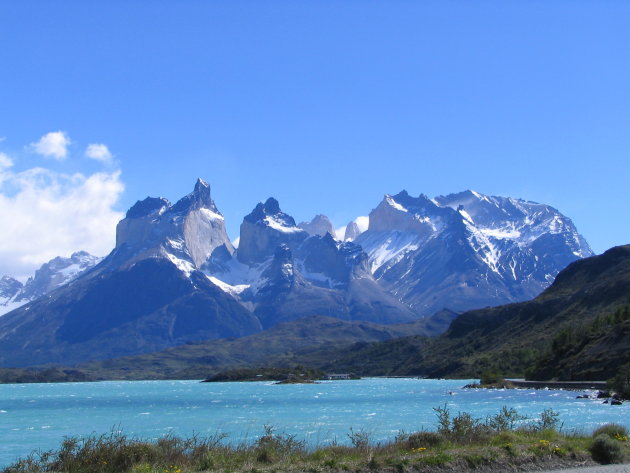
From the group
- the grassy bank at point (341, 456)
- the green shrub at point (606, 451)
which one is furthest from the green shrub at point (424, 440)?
the green shrub at point (606, 451)

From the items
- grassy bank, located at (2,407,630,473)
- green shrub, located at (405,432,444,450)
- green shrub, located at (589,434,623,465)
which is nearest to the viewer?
grassy bank, located at (2,407,630,473)

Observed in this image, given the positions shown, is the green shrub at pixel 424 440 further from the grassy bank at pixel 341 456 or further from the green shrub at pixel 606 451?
the green shrub at pixel 606 451

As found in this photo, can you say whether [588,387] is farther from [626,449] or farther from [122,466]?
[122,466]

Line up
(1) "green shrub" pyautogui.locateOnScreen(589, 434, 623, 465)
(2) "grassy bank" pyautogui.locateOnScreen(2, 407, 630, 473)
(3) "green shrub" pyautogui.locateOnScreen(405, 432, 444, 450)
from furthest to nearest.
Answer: (3) "green shrub" pyautogui.locateOnScreen(405, 432, 444, 450) → (1) "green shrub" pyautogui.locateOnScreen(589, 434, 623, 465) → (2) "grassy bank" pyautogui.locateOnScreen(2, 407, 630, 473)

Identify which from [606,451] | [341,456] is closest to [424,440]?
[341,456]

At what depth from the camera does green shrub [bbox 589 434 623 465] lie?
34.1 meters

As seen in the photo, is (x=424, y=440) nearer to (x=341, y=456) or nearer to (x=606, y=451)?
(x=341, y=456)

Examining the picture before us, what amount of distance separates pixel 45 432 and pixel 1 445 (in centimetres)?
1447

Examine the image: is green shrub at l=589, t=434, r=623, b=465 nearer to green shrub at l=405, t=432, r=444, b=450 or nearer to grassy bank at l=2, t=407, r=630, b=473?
grassy bank at l=2, t=407, r=630, b=473

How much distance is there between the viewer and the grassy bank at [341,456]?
103ft

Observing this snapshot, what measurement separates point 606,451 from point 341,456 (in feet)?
37.9

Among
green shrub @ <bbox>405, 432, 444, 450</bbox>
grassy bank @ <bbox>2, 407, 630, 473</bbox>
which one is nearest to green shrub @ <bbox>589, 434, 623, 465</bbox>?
grassy bank @ <bbox>2, 407, 630, 473</bbox>

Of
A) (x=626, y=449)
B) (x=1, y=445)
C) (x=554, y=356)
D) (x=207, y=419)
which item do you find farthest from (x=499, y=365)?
(x=626, y=449)

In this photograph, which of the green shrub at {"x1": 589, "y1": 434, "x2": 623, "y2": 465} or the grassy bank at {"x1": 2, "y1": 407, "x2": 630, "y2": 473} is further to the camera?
the green shrub at {"x1": 589, "y1": 434, "x2": 623, "y2": 465}
